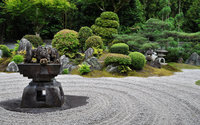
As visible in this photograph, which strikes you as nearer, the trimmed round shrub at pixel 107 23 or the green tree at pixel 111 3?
the trimmed round shrub at pixel 107 23

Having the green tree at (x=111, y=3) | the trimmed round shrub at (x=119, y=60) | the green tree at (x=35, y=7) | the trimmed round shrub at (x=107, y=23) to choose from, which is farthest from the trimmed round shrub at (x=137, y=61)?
the green tree at (x=111, y=3)

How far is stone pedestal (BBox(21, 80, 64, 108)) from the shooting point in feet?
15.4

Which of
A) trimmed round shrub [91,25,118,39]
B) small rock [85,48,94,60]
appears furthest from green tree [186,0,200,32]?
small rock [85,48,94,60]

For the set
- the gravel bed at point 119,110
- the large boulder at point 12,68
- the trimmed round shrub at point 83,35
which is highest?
the trimmed round shrub at point 83,35

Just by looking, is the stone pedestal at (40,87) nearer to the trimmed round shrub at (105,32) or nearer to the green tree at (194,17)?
the trimmed round shrub at (105,32)

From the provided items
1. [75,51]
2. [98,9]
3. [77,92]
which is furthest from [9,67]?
[98,9]

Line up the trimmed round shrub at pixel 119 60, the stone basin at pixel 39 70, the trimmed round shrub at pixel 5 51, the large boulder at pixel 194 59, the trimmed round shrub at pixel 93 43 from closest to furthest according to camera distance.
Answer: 1. the stone basin at pixel 39 70
2. the trimmed round shrub at pixel 119 60
3. the trimmed round shrub at pixel 93 43
4. the trimmed round shrub at pixel 5 51
5. the large boulder at pixel 194 59

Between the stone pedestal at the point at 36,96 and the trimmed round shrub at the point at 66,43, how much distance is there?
312 inches

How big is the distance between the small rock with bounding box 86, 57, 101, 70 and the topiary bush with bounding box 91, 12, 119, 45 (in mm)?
5546

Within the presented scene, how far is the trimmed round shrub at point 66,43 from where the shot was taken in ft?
41.2

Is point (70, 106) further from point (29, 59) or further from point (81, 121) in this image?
point (29, 59)

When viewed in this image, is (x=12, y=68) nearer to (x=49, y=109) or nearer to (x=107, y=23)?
(x=49, y=109)

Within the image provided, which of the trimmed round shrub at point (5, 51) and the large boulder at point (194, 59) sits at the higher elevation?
the trimmed round shrub at point (5, 51)

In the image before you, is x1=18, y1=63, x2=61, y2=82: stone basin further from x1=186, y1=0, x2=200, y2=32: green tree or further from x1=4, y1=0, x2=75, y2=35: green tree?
x1=186, y1=0, x2=200, y2=32: green tree
